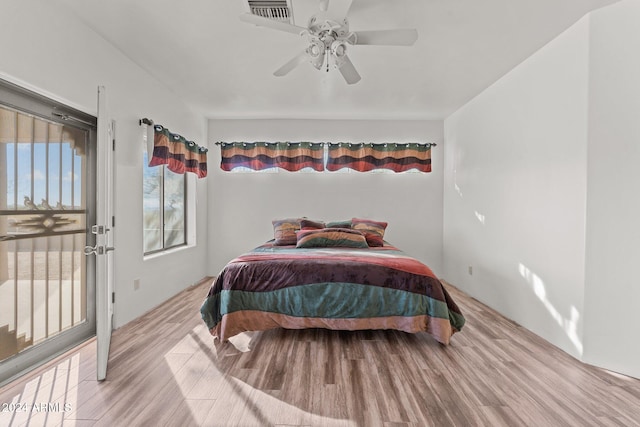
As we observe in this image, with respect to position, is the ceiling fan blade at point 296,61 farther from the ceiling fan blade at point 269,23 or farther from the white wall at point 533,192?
the white wall at point 533,192

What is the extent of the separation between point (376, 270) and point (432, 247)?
2536 millimetres

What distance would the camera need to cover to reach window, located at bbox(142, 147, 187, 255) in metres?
3.39

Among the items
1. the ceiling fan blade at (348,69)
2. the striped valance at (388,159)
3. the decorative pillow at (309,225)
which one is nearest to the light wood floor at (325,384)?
the decorative pillow at (309,225)

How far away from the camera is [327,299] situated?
8.02 ft

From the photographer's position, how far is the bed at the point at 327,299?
240 cm

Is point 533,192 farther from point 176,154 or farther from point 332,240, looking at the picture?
point 176,154

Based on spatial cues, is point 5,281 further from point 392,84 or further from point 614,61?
point 614,61

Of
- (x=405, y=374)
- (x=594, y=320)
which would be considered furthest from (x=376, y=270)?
(x=594, y=320)

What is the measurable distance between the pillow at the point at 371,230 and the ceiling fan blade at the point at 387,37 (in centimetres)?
221

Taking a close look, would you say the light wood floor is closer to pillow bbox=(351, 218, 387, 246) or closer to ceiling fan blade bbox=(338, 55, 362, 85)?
pillow bbox=(351, 218, 387, 246)

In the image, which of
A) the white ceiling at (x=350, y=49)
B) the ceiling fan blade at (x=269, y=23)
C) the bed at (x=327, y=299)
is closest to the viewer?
the ceiling fan blade at (x=269, y=23)

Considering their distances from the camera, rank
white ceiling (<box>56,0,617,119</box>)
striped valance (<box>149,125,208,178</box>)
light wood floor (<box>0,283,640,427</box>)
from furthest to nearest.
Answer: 1. striped valance (<box>149,125,208,178</box>)
2. white ceiling (<box>56,0,617,119</box>)
3. light wood floor (<box>0,283,640,427</box>)

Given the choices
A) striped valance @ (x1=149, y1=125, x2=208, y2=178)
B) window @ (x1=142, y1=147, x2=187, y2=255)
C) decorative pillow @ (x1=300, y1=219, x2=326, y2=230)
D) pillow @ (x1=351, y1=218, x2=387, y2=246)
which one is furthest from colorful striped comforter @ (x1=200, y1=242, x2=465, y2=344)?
striped valance @ (x1=149, y1=125, x2=208, y2=178)

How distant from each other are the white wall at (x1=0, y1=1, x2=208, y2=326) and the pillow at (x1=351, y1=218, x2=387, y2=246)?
232cm
